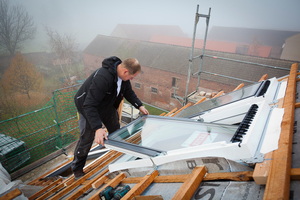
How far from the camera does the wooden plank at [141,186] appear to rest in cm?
142

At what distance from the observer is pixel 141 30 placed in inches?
1686

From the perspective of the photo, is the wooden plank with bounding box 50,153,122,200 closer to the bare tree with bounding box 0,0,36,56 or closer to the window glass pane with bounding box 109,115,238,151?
the window glass pane with bounding box 109,115,238,151

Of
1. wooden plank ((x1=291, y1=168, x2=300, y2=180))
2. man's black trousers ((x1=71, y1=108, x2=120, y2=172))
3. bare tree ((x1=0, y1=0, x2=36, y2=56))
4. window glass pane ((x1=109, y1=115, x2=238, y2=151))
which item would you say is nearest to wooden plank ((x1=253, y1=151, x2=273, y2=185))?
wooden plank ((x1=291, y1=168, x2=300, y2=180))

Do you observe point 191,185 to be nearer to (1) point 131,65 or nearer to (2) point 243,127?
(2) point 243,127

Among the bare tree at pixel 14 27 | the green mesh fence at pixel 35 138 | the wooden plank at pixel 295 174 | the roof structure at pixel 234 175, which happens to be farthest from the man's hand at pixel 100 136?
the bare tree at pixel 14 27

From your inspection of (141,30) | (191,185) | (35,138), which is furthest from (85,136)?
(141,30)

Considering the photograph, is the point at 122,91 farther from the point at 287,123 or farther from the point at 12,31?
the point at 12,31

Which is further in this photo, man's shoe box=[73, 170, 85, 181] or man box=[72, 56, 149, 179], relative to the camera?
man's shoe box=[73, 170, 85, 181]

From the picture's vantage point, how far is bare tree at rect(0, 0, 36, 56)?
21.0 m

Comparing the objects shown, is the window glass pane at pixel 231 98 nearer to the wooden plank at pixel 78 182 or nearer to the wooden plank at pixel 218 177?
the wooden plank at pixel 218 177

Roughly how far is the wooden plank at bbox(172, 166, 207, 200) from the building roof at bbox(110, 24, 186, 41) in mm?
39602

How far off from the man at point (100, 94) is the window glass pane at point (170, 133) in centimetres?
24

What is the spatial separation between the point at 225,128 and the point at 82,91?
1842 mm

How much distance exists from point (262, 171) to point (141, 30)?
45.6m
